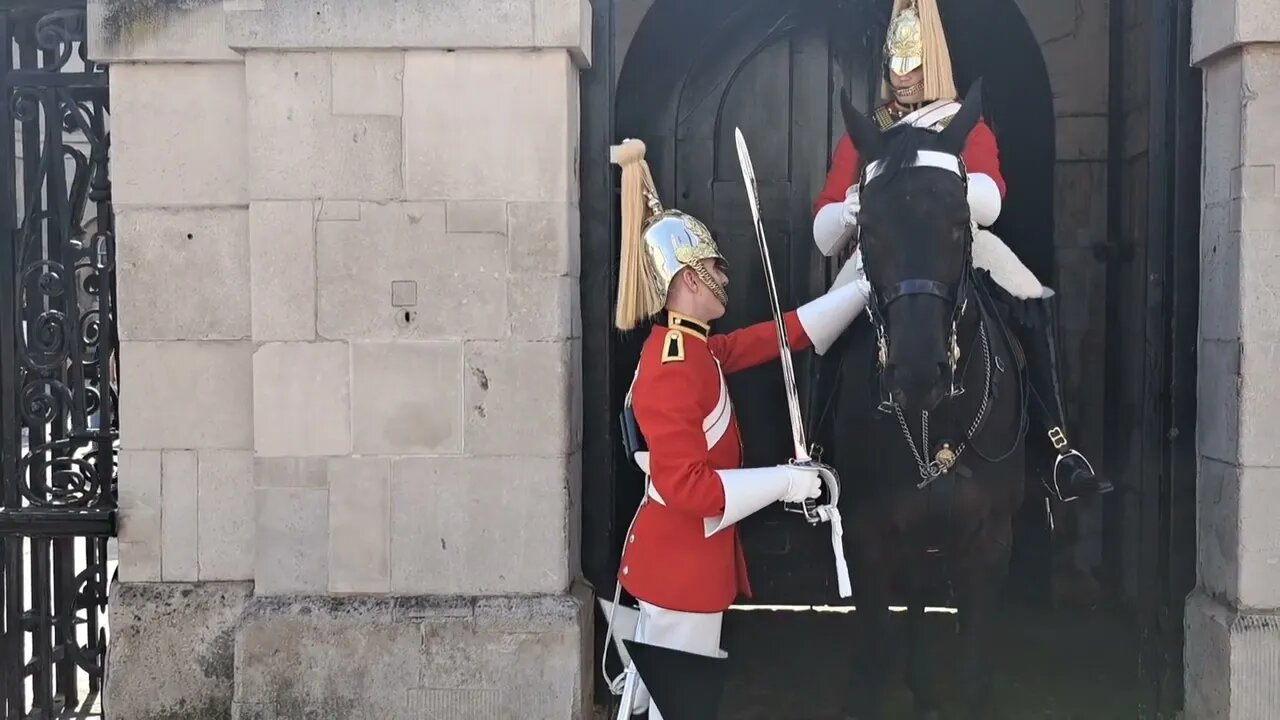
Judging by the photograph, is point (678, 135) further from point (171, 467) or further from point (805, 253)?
point (171, 467)

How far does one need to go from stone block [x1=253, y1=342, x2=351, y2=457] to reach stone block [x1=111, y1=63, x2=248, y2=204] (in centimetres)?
68

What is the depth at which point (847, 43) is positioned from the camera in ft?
15.9

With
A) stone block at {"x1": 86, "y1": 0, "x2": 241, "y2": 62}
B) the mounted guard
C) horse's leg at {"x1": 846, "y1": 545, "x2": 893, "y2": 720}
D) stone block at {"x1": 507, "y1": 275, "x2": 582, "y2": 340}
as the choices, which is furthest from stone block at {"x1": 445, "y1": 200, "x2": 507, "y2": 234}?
horse's leg at {"x1": 846, "y1": 545, "x2": 893, "y2": 720}

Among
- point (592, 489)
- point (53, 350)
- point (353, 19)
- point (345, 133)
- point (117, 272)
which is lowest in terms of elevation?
point (592, 489)

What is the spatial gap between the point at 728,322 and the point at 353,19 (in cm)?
195

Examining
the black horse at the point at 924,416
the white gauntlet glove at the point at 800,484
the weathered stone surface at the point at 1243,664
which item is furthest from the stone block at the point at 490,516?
the weathered stone surface at the point at 1243,664

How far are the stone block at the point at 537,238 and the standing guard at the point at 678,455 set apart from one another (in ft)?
1.38

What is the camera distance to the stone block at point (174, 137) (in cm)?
439

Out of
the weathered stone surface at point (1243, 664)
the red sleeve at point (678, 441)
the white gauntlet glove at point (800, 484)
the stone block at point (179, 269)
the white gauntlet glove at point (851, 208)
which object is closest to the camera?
the red sleeve at point (678, 441)

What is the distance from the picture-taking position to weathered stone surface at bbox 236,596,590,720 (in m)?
4.14

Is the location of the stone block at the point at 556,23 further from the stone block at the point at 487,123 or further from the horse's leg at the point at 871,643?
the horse's leg at the point at 871,643

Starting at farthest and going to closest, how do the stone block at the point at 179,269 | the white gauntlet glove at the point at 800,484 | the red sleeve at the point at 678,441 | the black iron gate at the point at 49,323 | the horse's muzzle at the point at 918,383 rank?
the black iron gate at the point at 49,323 < the stone block at the point at 179,269 < the white gauntlet glove at the point at 800,484 < the red sleeve at the point at 678,441 < the horse's muzzle at the point at 918,383

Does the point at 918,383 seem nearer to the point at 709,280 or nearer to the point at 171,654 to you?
the point at 709,280

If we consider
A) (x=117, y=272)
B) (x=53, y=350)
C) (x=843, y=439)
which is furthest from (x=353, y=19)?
(x=843, y=439)
